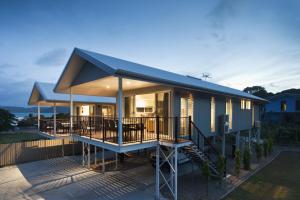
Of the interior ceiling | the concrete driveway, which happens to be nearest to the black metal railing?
the interior ceiling

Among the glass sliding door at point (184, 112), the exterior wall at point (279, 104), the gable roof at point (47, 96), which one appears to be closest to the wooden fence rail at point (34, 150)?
the gable roof at point (47, 96)

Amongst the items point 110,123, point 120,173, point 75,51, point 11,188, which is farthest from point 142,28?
point 11,188

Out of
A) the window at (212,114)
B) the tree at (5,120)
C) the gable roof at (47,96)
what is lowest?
the tree at (5,120)

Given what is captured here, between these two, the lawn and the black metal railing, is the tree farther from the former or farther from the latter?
the lawn

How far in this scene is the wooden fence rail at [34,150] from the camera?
12.7 metres

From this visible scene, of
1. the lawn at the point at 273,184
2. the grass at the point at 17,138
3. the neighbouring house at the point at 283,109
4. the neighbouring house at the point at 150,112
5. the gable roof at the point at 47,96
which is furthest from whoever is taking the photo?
the neighbouring house at the point at 283,109

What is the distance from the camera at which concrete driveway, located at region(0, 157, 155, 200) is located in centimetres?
827

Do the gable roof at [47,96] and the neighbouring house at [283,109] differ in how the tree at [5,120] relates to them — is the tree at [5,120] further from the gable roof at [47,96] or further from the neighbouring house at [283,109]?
the neighbouring house at [283,109]

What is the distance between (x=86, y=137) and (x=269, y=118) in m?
31.2

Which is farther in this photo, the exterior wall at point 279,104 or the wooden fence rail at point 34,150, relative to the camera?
the exterior wall at point 279,104

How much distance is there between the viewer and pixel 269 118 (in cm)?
3045

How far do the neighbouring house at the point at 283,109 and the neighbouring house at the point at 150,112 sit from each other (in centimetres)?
2021

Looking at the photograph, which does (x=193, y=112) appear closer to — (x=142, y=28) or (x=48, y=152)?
(x=142, y=28)

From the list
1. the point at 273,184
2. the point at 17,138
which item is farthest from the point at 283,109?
the point at 17,138
